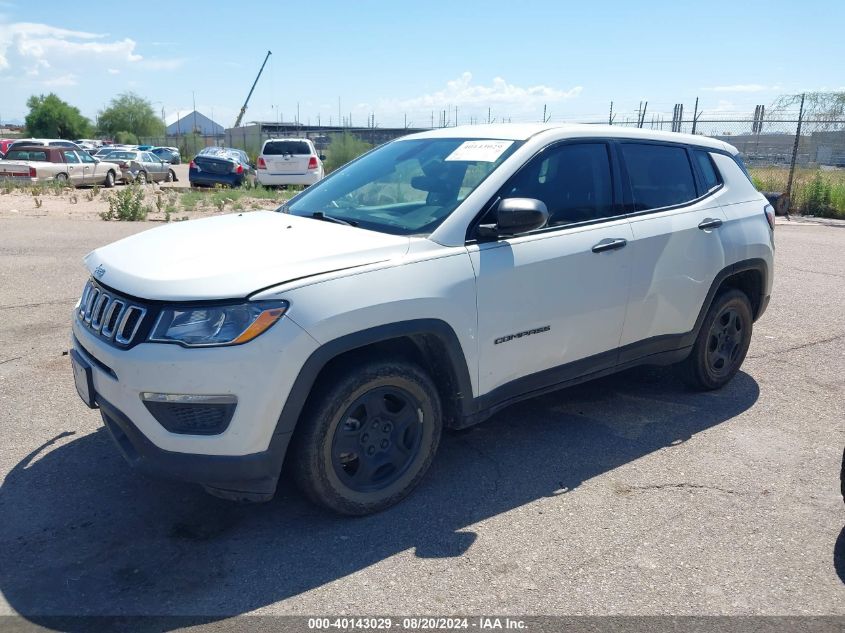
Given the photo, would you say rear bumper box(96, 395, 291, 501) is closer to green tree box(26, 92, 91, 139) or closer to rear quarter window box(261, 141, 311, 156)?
rear quarter window box(261, 141, 311, 156)

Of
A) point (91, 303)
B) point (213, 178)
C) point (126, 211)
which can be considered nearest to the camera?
point (91, 303)

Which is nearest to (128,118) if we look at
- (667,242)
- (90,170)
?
(90,170)

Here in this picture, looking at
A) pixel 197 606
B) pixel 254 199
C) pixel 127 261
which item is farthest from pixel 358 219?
pixel 254 199

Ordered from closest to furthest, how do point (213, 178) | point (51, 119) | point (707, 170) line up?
point (707, 170) < point (213, 178) < point (51, 119)

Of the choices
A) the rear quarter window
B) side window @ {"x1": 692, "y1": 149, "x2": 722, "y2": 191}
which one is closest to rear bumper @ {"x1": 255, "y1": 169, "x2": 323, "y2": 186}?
the rear quarter window

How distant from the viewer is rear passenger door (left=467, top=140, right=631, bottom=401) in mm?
3893

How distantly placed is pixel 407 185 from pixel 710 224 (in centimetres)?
206

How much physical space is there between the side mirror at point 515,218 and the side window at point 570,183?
242 millimetres

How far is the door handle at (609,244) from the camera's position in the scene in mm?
4312

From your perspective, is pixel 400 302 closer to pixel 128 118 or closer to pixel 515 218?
pixel 515 218

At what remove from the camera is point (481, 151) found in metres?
4.31

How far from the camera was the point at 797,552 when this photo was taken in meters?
3.47

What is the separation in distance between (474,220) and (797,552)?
2156 millimetres

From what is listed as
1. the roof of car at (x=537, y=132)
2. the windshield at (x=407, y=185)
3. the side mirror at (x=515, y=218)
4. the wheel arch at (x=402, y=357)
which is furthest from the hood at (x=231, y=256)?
the roof of car at (x=537, y=132)
